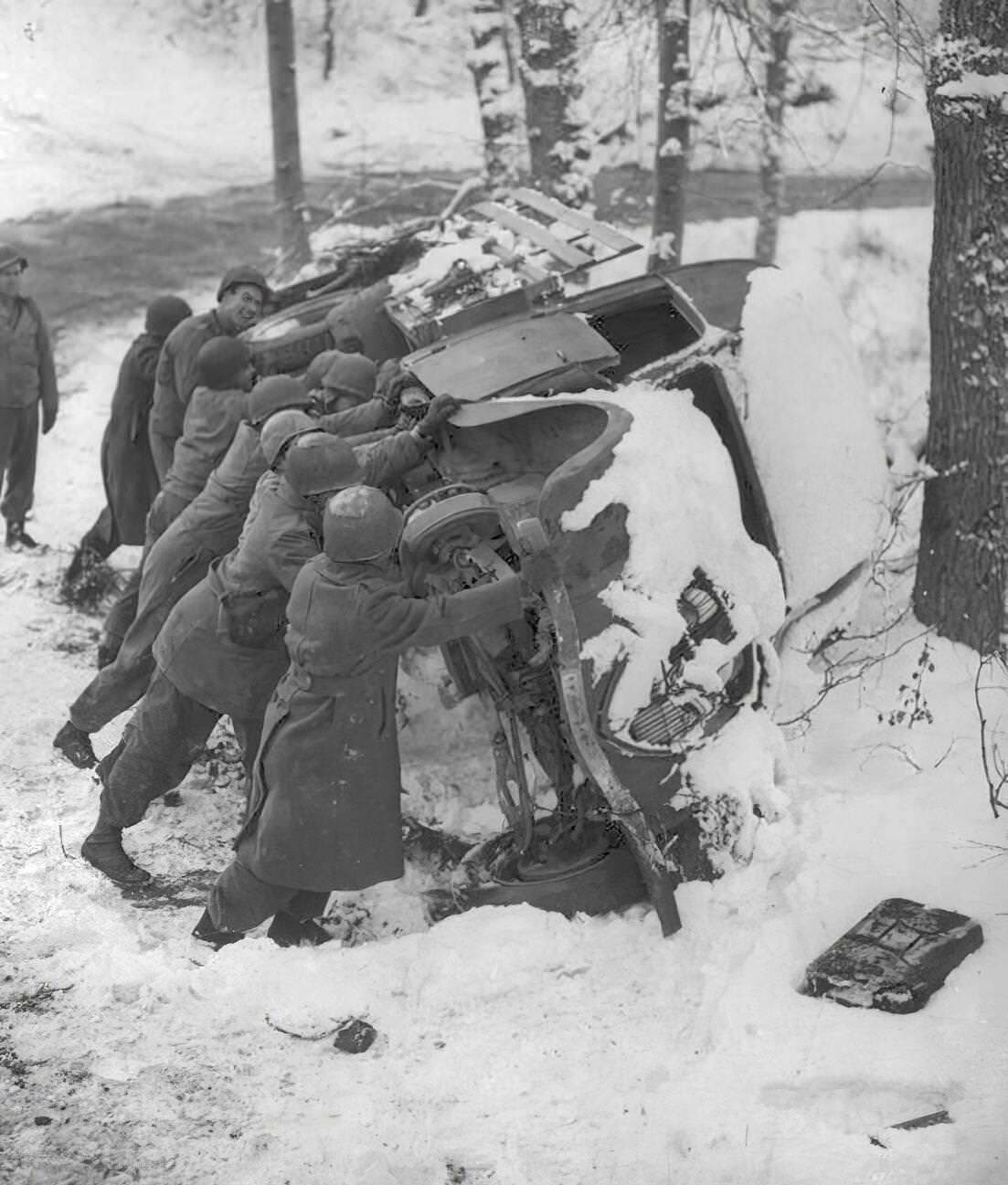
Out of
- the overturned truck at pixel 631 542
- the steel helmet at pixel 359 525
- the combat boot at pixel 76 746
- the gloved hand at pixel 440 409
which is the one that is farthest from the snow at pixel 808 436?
the combat boot at pixel 76 746

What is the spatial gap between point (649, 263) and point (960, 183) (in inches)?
202

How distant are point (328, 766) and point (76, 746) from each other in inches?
73.2

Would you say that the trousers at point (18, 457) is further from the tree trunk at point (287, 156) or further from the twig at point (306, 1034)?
the tree trunk at point (287, 156)

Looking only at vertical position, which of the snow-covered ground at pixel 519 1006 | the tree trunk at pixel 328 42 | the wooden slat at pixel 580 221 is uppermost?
the wooden slat at pixel 580 221

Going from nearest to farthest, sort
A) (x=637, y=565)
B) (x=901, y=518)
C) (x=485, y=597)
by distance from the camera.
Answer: (x=485, y=597)
(x=637, y=565)
(x=901, y=518)

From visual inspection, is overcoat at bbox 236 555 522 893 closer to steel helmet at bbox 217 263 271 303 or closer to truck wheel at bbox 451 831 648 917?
truck wheel at bbox 451 831 648 917

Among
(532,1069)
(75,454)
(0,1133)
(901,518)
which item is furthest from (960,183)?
(75,454)

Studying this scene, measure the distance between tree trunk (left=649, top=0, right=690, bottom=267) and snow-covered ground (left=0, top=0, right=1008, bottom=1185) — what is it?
4.98m

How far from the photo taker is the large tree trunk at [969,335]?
209 inches

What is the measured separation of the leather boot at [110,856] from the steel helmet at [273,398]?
1.66m

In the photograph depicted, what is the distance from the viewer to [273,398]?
553 cm

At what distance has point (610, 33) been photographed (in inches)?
455

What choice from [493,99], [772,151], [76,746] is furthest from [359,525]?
[772,151]

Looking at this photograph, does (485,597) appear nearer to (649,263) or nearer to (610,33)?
(649,263)
